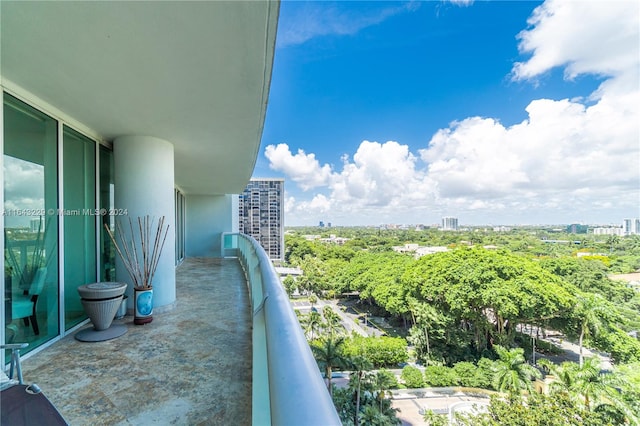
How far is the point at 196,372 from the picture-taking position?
2.36 meters

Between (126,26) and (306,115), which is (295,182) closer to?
(306,115)

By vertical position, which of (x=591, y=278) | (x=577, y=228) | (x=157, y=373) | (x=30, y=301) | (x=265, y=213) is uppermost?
(x=265, y=213)

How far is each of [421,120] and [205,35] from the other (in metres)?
54.2

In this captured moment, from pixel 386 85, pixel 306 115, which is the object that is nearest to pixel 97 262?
pixel 306 115

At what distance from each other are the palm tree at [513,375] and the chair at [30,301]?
1822cm

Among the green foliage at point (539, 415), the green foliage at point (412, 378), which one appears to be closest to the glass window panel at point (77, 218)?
the green foliage at point (539, 415)

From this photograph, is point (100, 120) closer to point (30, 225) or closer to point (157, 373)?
point (30, 225)

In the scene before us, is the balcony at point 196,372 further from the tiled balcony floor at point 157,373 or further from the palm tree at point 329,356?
the palm tree at point 329,356

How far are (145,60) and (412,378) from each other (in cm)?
1885

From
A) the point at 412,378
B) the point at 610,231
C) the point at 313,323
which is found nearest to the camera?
the point at 412,378

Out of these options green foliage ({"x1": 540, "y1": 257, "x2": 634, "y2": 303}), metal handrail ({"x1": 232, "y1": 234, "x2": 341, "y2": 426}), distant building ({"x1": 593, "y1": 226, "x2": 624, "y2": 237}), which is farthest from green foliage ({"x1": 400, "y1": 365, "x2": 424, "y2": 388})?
distant building ({"x1": 593, "y1": 226, "x2": 624, "y2": 237})

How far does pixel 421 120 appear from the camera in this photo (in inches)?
1956

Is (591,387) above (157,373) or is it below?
below

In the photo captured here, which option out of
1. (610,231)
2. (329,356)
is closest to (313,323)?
(329,356)
